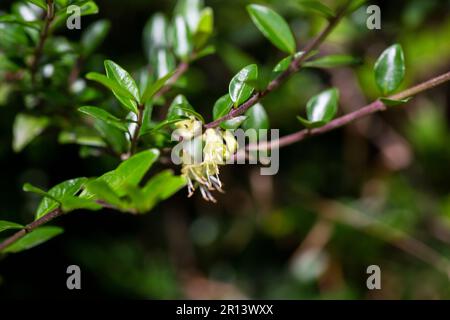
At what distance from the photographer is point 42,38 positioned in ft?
2.66

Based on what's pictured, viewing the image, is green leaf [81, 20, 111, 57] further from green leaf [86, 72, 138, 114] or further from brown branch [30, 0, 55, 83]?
green leaf [86, 72, 138, 114]

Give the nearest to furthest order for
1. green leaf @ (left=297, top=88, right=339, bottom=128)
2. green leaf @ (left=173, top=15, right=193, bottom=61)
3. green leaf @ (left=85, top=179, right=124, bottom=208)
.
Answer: green leaf @ (left=85, top=179, right=124, bottom=208) < green leaf @ (left=297, top=88, right=339, bottom=128) < green leaf @ (left=173, top=15, right=193, bottom=61)

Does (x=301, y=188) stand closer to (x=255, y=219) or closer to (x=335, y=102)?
(x=255, y=219)

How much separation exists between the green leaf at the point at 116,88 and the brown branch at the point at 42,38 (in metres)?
0.13

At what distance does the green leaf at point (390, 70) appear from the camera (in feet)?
2.61

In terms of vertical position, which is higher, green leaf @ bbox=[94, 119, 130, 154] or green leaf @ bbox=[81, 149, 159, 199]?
green leaf @ bbox=[94, 119, 130, 154]

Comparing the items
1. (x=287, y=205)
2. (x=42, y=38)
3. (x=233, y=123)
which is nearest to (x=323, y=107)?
(x=233, y=123)

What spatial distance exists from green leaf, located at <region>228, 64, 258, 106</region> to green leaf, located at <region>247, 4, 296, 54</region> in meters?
0.12

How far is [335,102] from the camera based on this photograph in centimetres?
83

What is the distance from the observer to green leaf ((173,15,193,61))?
36.4 inches

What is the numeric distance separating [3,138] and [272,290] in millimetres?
810

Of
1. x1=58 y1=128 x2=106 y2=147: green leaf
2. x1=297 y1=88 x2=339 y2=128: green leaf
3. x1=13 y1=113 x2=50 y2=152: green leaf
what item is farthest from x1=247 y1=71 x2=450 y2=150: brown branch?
x1=13 y1=113 x2=50 y2=152: green leaf

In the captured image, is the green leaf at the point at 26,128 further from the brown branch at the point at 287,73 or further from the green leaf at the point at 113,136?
the brown branch at the point at 287,73

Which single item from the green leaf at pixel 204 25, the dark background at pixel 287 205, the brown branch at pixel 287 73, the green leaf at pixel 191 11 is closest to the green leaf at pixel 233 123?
the brown branch at pixel 287 73
